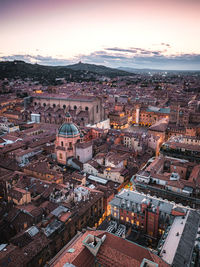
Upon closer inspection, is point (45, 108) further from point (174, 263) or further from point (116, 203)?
point (174, 263)

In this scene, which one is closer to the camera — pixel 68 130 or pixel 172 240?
pixel 172 240

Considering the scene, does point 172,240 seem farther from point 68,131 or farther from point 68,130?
point 68,130

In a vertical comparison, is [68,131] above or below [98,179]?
above

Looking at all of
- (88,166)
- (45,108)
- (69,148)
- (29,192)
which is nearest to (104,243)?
(29,192)

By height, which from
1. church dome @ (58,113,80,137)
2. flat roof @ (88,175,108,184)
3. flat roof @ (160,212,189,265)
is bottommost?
flat roof @ (88,175,108,184)

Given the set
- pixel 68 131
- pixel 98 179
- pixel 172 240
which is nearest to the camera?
pixel 172 240

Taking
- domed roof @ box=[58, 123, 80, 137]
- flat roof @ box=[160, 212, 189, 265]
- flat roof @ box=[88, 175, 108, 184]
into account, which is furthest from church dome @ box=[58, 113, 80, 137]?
flat roof @ box=[160, 212, 189, 265]

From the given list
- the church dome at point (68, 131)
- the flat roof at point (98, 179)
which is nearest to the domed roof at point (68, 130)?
the church dome at point (68, 131)

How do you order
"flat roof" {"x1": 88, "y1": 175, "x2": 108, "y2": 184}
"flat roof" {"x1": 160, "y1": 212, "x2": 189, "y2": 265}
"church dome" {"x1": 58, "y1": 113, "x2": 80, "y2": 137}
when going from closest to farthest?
"flat roof" {"x1": 160, "y1": 212, "x2": 189, "y2": 265} → "flat roof" {"x1": 88, "y1": 175, "x2": 108, "y2": 184} → "church dome" {"x1": 58, "y1": 113, "x2": 80, "y2": 137}

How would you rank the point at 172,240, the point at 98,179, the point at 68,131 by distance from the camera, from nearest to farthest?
the point at 172,240 < the point at 98,179 < the point at 68,131

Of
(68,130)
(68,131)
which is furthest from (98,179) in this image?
(68,130)

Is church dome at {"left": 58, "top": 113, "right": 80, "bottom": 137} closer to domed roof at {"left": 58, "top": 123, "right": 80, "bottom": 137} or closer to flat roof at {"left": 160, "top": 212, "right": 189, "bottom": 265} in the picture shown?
domed roof at {"left": 58, "top": 123, "right": 80, "bottom": 137}
